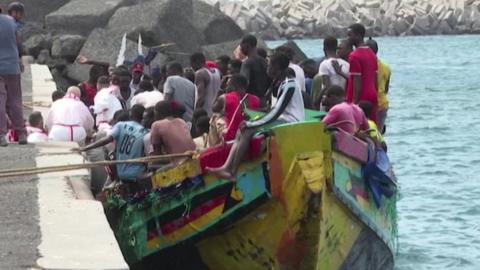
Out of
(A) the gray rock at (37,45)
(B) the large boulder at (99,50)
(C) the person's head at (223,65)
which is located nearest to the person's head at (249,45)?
(C) the person's head at (223,65)

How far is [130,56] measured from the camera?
2573 centimetres

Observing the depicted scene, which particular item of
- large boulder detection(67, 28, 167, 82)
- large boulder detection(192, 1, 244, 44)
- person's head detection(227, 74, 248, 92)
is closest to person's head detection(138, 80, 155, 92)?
person's head detection(227, 74, 248, 92)

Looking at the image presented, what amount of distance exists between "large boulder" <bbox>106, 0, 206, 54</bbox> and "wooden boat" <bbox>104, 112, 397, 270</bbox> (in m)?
14.0

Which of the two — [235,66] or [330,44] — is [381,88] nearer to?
[330,44]

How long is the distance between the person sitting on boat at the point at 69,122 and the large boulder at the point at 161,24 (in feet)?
33.7

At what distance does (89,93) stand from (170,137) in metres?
6.52

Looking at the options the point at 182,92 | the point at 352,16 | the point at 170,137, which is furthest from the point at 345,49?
the point at 352,16

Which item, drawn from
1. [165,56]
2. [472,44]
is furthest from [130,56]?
[472,44]

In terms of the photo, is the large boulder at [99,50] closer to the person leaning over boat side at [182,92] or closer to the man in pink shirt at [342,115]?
the person leaning over boat side at [182,92]

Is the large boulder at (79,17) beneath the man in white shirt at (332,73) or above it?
beneath

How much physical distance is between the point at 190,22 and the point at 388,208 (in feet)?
51.7

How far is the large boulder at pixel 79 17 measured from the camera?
32812mm

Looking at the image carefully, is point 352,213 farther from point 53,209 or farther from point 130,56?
point 130,56

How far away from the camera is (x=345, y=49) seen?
18344 mm
